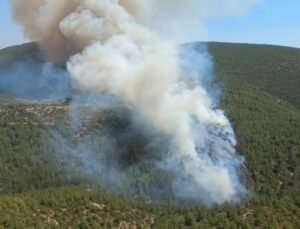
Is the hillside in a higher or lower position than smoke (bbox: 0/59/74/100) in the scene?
lower

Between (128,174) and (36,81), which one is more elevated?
(36,81)

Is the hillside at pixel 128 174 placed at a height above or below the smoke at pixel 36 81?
below

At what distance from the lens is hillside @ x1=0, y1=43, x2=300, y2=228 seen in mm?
53750

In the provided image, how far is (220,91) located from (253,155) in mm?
33582

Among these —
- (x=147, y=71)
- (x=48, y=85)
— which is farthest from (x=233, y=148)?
(x=48, y=85)

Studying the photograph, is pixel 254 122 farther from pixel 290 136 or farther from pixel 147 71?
pixel 147 71

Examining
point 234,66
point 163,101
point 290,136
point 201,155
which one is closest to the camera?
point 201,155

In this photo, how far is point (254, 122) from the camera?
90.1 meters

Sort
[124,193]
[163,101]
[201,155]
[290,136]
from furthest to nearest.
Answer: [290,136], [163,101], [201,155], [124,193]

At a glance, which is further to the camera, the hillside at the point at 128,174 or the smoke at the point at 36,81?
the smoke at the point at 36,81

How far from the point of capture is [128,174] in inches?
2699

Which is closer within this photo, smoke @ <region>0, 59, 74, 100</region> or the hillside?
the hillside

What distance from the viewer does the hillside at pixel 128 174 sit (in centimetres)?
5375

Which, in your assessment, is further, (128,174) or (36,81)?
(36,81)
